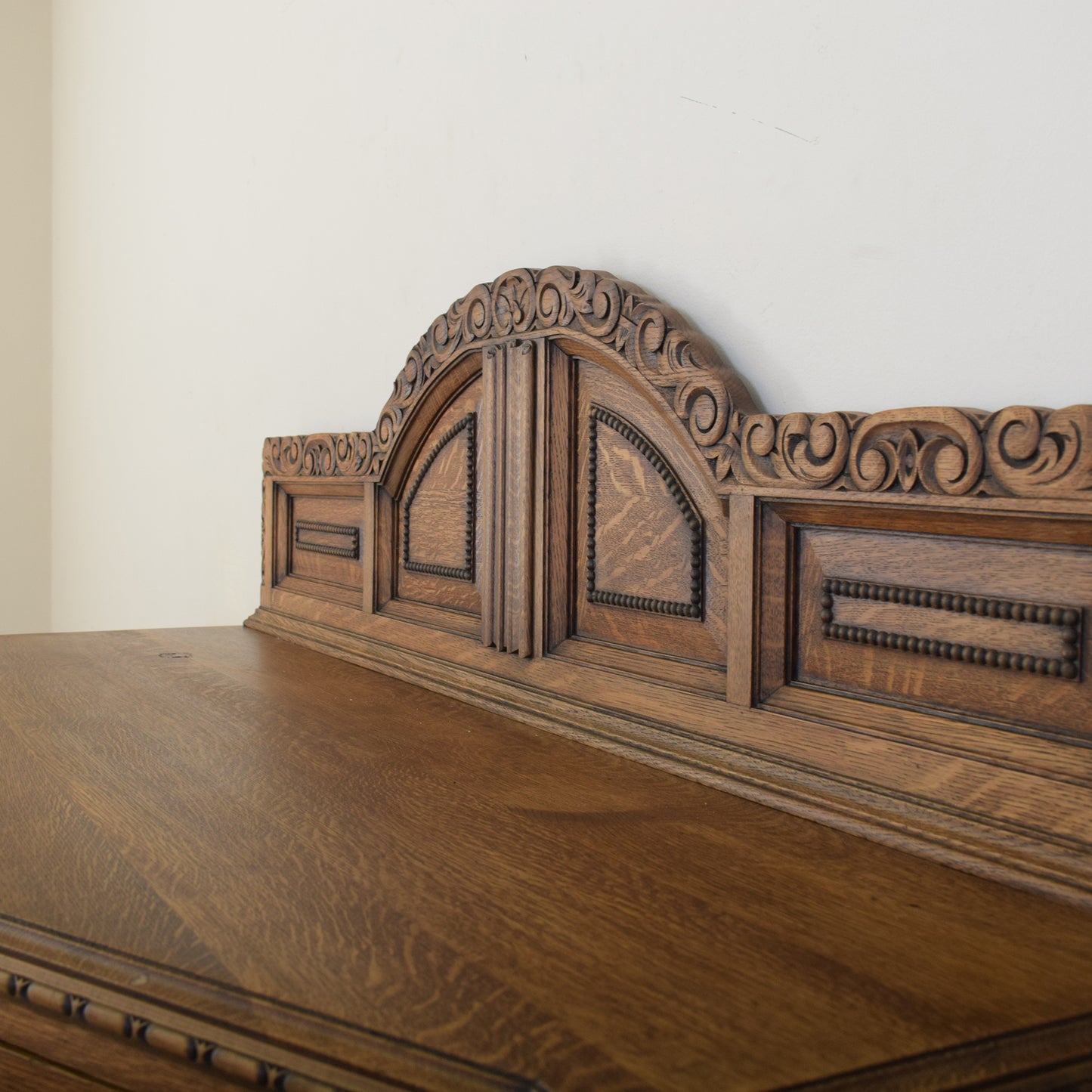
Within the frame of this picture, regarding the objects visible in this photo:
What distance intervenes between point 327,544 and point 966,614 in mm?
1077

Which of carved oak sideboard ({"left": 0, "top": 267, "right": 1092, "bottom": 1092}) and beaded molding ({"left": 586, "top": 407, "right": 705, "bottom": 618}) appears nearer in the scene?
carved oak sideboard ({"left": 0, "top": 267, "right": 1092, "bottom": 1092})

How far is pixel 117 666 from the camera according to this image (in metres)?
1.31

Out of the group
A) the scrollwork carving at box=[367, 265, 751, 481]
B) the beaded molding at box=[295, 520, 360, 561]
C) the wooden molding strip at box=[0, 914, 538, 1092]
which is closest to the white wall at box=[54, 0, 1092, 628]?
the scrollwork carving at box=[367, 265, 751, 481]

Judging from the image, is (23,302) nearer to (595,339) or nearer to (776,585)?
(595,339)

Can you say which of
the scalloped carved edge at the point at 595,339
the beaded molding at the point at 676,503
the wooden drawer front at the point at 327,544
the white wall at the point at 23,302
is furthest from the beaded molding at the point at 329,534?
the white wall at the point at 23,302

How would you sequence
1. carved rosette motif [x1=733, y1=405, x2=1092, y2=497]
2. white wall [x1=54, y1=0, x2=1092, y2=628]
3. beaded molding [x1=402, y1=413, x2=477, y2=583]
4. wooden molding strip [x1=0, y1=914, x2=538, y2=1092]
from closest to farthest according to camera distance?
wooden molding strip [x1=0, y1=914, x2=538, y2=1092] → carved rosette motif [x1=733, y1=405, x2=1092, y2=497] → white wall [x1=54, y1=0, x2=1092, y2=628] → beaded molding [x1=402, y1=413, x2=477, y2=583]

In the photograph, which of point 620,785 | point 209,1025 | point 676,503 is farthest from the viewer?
point 676,503

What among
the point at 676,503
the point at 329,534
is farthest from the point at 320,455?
the point at 676,503

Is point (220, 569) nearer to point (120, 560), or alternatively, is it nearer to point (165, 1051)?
point (120, 560)

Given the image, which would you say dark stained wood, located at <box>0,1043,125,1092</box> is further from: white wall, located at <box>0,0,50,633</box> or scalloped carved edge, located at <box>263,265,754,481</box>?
white wall, located at <box>0,0,50,633</box>

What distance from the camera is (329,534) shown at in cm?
160

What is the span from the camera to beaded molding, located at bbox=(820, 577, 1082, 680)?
0.63 metres

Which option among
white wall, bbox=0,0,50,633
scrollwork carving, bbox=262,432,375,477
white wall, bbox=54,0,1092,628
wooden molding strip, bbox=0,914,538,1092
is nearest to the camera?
wooden molding strip, bbox=0,914,538,1092

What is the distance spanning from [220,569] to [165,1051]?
1.87 meters
